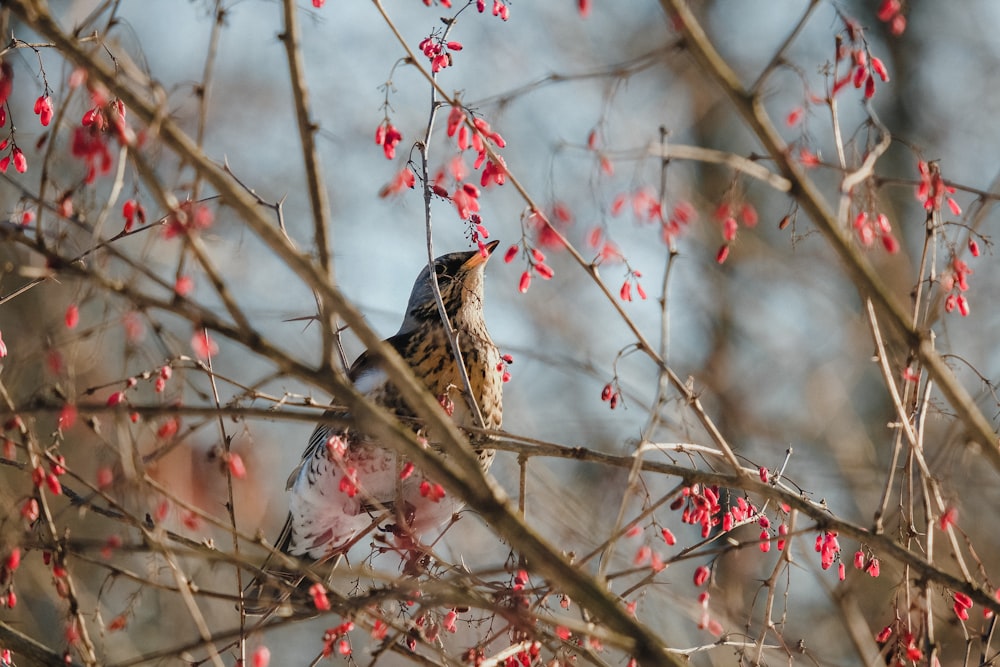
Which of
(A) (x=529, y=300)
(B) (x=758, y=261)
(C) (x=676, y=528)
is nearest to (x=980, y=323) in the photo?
(B) (x=758, y=261)

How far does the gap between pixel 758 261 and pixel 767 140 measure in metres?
9.12

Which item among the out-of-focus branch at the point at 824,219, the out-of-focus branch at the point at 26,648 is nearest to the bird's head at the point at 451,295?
the out-of-focus branch at the point at 26,648

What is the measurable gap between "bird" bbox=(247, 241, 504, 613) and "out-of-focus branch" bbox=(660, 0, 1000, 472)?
1.60 m

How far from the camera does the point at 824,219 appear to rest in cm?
208

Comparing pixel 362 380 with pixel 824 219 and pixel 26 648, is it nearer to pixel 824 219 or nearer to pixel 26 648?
A: pixel 26 648

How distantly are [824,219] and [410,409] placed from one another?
7.35 feet

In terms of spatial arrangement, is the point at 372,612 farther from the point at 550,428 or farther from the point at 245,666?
the point at 550,428

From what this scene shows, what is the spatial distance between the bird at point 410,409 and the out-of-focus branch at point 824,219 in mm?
1595

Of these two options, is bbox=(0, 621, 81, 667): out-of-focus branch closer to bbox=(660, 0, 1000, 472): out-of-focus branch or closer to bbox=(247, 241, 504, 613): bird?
bbox=(247, 241, 504, 613): bird

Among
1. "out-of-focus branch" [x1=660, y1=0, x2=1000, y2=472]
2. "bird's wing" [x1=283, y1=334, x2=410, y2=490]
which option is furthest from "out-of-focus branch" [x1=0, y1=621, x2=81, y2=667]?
"out-of-focus branch" [x1=660, y1=0, x2=1000, y2=472]

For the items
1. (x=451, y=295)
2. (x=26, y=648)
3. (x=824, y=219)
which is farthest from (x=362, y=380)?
(x=824, y=219)

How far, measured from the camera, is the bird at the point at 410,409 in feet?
13.0

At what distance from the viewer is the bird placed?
13.0ft

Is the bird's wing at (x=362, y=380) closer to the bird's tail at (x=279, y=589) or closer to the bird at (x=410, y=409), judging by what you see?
the bird at (x=410, y=409)
